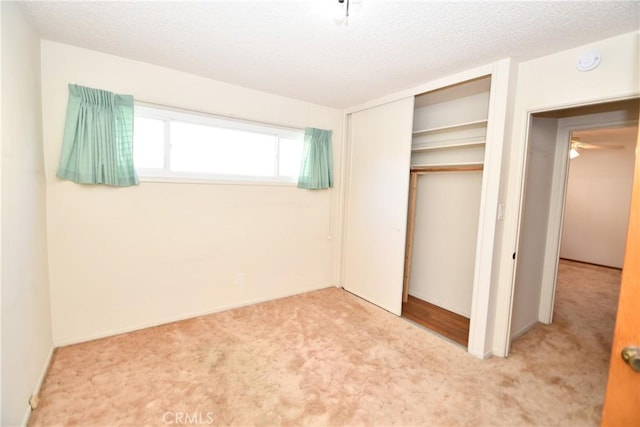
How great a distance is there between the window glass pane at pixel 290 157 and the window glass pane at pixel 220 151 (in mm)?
122

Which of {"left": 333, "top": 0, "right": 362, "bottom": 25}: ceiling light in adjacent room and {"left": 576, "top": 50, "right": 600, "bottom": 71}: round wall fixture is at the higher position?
{"left": 333, "top": 0, "right": 362, "bottom": 25}: ceiling light in adjacent room

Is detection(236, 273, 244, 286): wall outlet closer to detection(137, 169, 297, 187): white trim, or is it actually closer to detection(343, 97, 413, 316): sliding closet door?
detection(137, 169, 297, 187): white trim

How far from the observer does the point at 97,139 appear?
2.28 m

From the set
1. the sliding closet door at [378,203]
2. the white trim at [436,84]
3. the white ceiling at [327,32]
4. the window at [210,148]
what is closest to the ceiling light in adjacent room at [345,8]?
the white ceiling at [327,32]

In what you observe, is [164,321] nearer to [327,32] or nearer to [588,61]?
[327,32]

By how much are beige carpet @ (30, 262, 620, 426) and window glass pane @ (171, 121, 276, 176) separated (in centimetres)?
A: 155

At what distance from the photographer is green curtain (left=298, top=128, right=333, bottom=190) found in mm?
3451

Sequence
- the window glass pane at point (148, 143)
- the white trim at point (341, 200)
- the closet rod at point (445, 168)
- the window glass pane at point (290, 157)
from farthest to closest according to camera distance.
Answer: the white trim at point (341, 200) < the window glass pane at point (290, 157) < the closet rod at point (445, 168) < the window glass pane at point (148, 143)

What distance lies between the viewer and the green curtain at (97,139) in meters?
2.20

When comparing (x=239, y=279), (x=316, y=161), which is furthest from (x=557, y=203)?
(x=239, y=279)

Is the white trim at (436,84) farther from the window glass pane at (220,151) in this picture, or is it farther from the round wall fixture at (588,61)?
the window glass pane at (220,151)

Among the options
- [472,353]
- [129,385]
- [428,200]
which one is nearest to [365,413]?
[472,353]

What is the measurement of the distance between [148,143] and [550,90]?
3.34 meters

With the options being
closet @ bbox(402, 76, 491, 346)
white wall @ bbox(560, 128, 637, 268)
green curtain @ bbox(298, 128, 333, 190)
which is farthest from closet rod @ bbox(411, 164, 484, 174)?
white wall @ bbox(560, 128, 637, 268)
